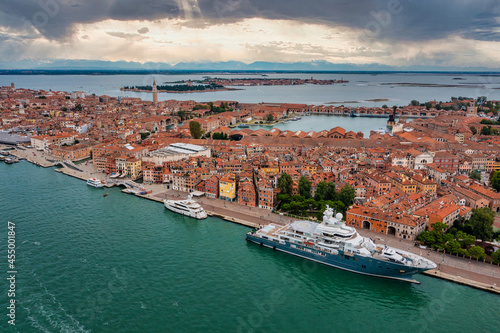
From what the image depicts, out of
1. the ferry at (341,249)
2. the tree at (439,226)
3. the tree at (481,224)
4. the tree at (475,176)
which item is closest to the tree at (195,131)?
the ferry at (341,249)

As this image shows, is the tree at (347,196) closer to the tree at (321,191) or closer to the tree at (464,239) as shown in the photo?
the tree at (321,191)

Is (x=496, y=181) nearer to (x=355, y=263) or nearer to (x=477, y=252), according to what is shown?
(x=477, y=252)

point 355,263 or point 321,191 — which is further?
point 321,191

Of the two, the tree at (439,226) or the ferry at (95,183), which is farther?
the ferry at (95,183)

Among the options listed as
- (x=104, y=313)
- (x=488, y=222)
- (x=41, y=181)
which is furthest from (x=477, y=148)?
(x=41, y=181)

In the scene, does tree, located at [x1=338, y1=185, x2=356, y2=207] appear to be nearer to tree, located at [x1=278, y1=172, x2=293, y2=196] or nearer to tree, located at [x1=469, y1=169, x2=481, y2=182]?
tree, located at [x1=278, y1=172, x2=293, y2=196]

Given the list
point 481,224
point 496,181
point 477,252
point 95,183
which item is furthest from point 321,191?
point 95,183
